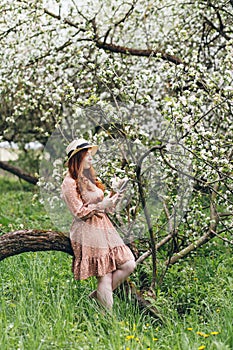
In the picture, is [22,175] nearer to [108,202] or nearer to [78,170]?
[78,170]

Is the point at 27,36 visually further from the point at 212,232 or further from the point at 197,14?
the point at 212,232

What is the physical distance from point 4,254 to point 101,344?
43.4 inches

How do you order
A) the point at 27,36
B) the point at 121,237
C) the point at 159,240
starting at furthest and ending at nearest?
the point at 27,36
the point at 159,240
the point at 121,237

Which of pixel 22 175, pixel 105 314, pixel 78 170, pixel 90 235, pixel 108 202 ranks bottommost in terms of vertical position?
pixel 105 314

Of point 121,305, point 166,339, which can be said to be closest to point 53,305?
point 121,305

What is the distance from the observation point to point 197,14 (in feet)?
24.4

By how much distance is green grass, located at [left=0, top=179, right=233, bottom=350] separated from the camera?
392 cm

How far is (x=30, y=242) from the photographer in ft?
15.2

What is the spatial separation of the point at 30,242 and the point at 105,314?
73 cm

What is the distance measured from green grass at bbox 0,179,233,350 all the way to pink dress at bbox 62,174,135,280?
269 mm

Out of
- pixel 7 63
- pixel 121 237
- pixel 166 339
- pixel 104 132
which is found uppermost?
pixel 7 63

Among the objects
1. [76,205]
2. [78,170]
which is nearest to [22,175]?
[78,170]

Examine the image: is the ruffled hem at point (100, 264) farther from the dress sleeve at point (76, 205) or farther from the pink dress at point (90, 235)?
the dress sleeve at point (76, 205)

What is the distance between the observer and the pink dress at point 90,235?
14.5 feet
